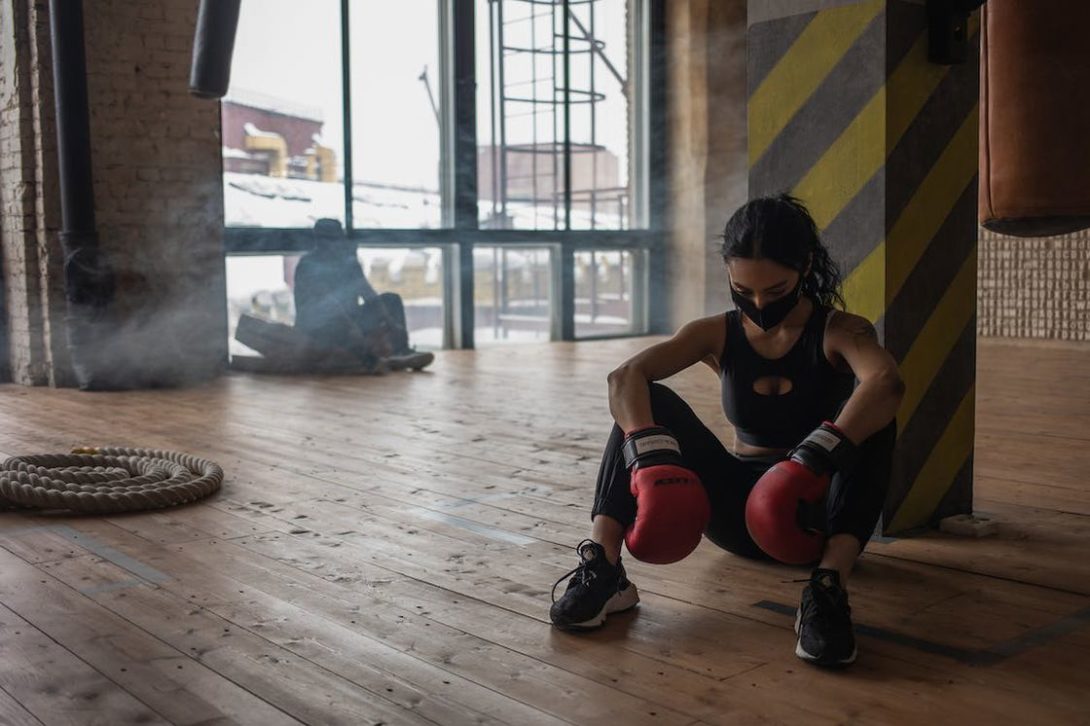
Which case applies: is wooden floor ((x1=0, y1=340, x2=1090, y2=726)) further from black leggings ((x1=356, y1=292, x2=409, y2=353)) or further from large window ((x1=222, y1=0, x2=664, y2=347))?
large window ((x1=222, y1=0, x2=664, y2=347))

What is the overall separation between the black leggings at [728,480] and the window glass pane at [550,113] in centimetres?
634

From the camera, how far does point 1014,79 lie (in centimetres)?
262

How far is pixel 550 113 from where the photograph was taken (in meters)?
8.84

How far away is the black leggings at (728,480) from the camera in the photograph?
2080mm

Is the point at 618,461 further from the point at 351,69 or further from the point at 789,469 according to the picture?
the point at 351,69

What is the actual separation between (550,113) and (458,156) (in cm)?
101

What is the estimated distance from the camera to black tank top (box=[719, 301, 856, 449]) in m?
2.25

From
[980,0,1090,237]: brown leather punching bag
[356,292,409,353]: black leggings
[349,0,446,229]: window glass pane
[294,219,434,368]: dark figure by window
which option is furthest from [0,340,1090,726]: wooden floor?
[349,0,446,229]: window glass pane

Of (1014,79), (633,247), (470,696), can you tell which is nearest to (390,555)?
(470,696)

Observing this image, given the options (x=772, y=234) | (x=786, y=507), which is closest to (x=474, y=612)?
(x=786, y=507)

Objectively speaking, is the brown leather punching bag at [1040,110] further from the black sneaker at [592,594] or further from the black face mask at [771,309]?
the black sneaker at [592,594]

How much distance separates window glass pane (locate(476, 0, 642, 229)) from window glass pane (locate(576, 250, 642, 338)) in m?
0.28

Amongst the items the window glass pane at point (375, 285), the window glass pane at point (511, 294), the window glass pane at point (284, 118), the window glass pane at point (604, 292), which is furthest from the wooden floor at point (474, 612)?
the window glass pane at point (604, 292)

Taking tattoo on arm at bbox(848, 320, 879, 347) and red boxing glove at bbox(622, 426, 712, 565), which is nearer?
red boxing glove at bbox(622, 426, 712, 565)
